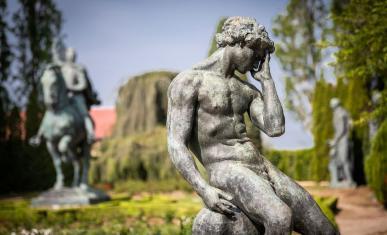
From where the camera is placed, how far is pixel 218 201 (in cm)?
290

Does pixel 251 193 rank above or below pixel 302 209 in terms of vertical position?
above

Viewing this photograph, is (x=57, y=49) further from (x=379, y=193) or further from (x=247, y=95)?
(x=247, y=95)

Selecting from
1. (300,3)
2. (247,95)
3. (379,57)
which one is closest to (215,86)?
(247,95)

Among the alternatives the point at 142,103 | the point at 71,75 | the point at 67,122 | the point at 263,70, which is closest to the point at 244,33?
the point at 263,70

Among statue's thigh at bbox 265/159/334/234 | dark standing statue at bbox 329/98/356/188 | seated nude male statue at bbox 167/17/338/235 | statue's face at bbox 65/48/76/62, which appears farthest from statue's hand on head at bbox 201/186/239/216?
dark standing statue at bbox 329/98/356/188

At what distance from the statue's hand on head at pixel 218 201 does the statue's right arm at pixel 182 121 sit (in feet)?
0.56

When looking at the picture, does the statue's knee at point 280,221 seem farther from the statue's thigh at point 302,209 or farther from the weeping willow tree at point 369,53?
the weeping willow tree at point 369,53

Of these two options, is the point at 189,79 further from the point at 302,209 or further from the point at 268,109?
the point at 302,209

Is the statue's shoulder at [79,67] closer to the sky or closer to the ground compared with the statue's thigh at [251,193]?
closer to the sky

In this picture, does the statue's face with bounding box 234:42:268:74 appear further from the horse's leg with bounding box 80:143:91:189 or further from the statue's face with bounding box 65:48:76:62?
the statue's face with bounding box 65:48:76:62

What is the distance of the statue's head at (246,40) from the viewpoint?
324 centimetres

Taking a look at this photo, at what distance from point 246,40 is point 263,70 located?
26 cm

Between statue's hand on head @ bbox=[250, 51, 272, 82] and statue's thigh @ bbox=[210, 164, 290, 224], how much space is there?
68 centimetres

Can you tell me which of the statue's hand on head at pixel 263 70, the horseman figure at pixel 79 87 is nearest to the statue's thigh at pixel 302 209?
the statue's hand on head at pixel 263 70
